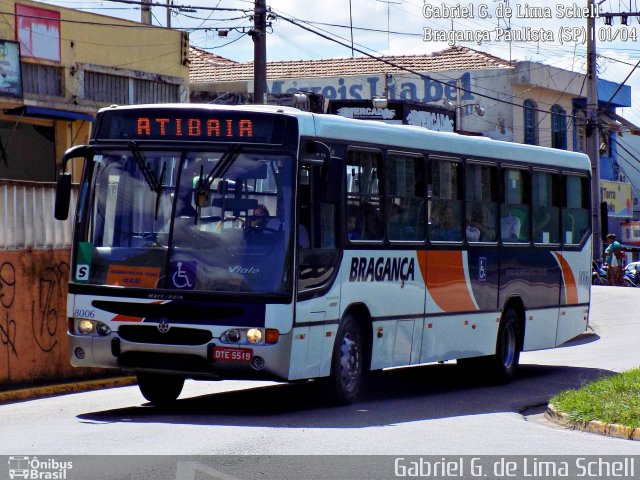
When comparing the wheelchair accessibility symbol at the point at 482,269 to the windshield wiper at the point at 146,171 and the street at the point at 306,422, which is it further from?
the windshield wiper at the point at 146,171

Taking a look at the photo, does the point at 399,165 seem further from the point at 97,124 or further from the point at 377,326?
the point at 97,124

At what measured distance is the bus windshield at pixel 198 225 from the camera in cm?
1199

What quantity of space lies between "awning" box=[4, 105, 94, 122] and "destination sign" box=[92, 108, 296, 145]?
44.7ft

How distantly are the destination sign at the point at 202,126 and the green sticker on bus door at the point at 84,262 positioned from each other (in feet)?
3.62

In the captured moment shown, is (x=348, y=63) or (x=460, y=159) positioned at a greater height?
(x=348, y=63)

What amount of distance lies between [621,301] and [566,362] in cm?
1159

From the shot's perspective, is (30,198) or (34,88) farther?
(34,88)

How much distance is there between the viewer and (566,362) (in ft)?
68.7

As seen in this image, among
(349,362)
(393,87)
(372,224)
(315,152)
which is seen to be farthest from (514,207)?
(393,87)

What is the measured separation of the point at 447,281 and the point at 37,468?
7.50 metres

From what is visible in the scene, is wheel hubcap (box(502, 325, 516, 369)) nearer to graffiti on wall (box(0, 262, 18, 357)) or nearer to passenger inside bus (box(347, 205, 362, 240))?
passenger inside bus (box(347, 205, 362, 240))

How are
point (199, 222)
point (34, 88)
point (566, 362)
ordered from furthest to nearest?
1. point (34, 88)
2. point (566, 362)
3. point (199, 222)

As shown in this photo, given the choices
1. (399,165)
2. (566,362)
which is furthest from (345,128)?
(566,362)

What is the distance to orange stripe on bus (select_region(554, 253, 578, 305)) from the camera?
18828 millimetres
